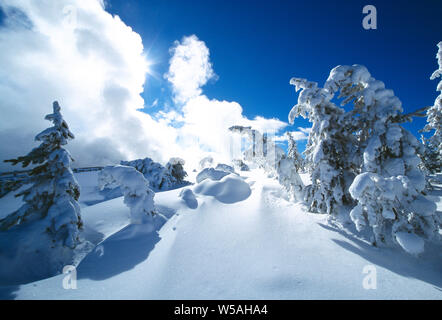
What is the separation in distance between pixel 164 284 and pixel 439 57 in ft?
66.8

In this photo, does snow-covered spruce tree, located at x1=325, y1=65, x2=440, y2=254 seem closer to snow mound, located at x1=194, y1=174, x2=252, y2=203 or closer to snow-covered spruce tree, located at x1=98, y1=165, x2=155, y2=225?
snow mound, located at x1=194, y1=174, x2=252, y2=203

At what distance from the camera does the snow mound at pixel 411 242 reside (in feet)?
14.0

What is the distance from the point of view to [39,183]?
6.38 m

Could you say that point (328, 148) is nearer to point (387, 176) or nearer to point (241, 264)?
point (387, 176)

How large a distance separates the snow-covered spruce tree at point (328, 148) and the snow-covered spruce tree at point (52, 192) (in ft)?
34.9

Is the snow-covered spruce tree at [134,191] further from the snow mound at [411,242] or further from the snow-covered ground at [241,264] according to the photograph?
the snow mound at [411,242]

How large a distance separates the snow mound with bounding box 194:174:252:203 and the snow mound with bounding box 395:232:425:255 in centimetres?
767

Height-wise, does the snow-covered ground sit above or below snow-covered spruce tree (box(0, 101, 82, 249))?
below

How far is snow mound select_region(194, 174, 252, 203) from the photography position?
1133 cm

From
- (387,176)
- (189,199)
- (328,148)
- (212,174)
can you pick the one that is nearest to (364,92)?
(328,148)

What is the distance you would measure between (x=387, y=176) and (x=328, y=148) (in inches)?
82.9

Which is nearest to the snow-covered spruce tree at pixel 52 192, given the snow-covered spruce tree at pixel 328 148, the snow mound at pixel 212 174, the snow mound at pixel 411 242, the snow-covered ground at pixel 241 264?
the snow-covered ground at pixel 241 264

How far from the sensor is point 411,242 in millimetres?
4348

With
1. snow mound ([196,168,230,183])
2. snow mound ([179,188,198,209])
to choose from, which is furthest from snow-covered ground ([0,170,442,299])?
snow mound ([196,168,230,183])
